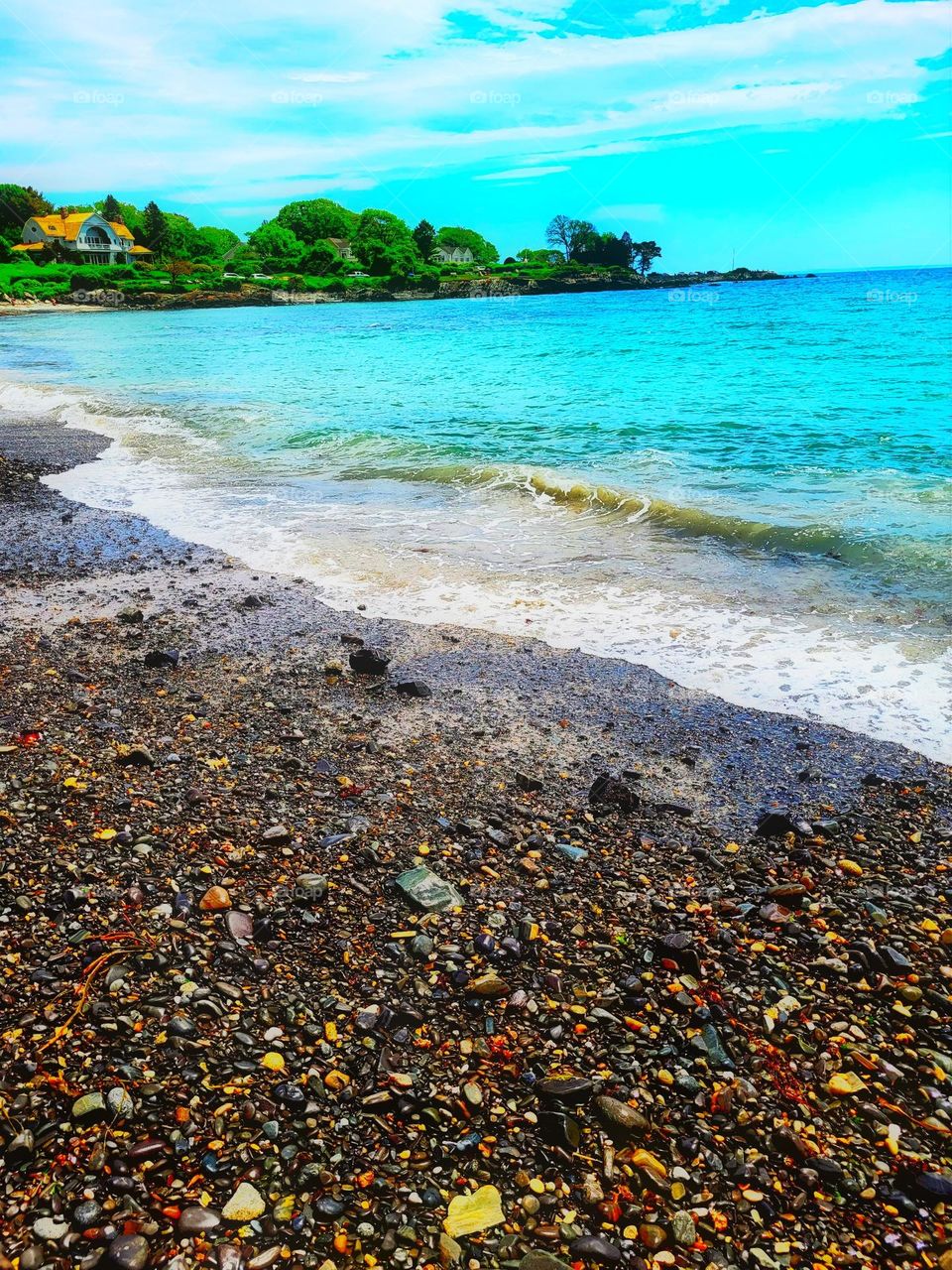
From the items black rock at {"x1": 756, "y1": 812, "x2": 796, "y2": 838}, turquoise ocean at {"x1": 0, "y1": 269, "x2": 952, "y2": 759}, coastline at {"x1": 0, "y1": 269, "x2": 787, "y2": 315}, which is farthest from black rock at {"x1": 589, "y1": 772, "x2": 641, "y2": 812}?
coastline at {"x1": 0, "y1": 269, "x2": 787, "y2": 315}

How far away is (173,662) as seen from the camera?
7316 mm

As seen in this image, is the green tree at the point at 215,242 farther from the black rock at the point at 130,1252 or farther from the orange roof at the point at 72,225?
the black rock at the point at 130,1252

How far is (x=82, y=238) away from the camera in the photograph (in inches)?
5748

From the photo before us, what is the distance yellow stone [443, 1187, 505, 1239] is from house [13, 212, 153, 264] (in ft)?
563

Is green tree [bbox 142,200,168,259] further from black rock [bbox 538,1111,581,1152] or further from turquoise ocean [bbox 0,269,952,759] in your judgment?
black rock [bbox 538,1111,581,1152]

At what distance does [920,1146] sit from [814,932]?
1160 mm

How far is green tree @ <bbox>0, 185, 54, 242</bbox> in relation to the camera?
152375 millimetres

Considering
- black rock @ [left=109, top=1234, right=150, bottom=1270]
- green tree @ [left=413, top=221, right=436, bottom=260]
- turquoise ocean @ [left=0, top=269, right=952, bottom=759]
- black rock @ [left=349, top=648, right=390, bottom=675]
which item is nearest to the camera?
black rock @ [left=109, top=1234, right=150, bottom=1270]

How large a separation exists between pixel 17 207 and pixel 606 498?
190 m

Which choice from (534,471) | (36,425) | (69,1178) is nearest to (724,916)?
(69,1178)

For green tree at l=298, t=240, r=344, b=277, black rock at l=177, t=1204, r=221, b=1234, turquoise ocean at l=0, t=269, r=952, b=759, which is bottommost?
black rock at l=177, t=1204, r=221, b=1234

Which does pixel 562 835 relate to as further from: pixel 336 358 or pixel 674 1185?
pixel 336 358

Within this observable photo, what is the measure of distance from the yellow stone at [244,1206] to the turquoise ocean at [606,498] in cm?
535

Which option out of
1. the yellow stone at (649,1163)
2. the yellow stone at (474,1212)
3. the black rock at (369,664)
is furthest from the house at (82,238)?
the yellow stone at (649,1163)
